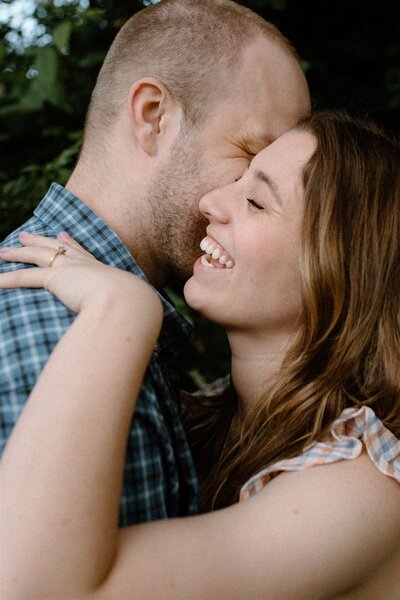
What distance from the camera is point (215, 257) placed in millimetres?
2203

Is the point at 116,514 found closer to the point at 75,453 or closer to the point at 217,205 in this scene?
the point at 75,453

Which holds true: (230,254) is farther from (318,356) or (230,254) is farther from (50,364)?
(50,364)

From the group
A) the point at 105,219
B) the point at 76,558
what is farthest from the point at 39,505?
the point at 105,219

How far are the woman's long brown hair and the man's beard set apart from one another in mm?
461

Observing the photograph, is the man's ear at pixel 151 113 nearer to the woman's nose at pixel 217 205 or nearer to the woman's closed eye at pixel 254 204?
the woman's nose at pixel 217 205

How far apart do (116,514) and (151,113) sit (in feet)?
4.79

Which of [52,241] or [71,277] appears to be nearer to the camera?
[71,277]

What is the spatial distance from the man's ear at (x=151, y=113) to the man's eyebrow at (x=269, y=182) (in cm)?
42

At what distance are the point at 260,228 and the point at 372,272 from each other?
35 cm

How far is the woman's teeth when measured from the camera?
2160mm

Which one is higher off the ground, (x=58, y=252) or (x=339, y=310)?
(x=58, y=252)

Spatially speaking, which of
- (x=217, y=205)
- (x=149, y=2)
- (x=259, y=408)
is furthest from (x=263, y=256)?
(x=149, y=2)

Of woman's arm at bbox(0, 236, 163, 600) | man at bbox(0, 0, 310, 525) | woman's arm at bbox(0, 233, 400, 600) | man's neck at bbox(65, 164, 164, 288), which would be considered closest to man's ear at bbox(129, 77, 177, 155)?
man at bbox(0, 0, 310, 525)

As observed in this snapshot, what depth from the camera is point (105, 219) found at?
2266 mm
